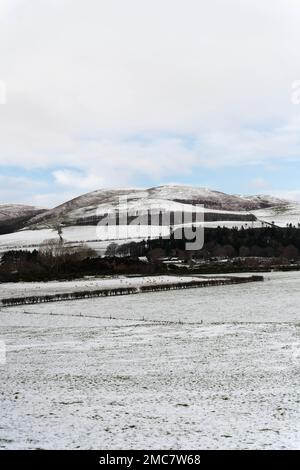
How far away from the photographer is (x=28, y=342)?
4025 cm

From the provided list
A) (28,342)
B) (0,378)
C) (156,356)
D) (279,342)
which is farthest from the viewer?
(28,342)

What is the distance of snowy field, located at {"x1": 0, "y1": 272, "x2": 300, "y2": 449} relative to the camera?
17875 mm

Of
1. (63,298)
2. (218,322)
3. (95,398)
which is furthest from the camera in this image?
(63,298)

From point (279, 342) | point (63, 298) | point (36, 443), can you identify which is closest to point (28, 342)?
point (279, 342)

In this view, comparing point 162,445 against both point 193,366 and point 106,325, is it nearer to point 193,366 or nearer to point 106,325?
point 193,366

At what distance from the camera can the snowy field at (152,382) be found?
1788cm

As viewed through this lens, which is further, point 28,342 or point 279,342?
point 28,342

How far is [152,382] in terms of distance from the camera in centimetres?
2611
